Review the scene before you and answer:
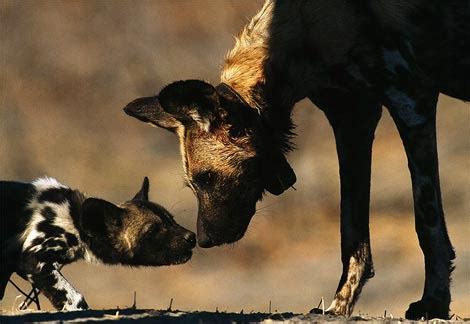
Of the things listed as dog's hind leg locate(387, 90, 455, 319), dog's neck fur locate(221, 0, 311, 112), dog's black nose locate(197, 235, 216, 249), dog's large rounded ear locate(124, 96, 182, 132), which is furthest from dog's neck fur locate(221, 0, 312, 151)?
dog's black nose locate(197, 235, 216, 249)

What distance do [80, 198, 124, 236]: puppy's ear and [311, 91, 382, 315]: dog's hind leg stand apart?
5.73 feet

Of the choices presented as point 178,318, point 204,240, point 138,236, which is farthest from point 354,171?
point 138,236

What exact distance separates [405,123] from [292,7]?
0.86 meters

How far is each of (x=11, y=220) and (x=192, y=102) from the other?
6.18 feet

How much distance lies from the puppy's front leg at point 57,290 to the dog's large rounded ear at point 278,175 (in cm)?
142

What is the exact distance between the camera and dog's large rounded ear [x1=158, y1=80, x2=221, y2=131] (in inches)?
213

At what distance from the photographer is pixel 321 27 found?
5.55 metres

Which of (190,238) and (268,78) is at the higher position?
(268,78)

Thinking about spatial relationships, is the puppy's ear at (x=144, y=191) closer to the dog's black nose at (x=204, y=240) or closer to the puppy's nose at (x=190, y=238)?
the puppy's nose at (x=190, y=238)

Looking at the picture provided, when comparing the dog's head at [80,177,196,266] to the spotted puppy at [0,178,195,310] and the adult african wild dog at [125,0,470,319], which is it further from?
the adult african wild dog at [125,0,470,319]

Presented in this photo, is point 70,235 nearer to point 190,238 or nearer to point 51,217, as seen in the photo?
point 51,217

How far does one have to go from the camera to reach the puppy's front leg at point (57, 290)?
21.1ft

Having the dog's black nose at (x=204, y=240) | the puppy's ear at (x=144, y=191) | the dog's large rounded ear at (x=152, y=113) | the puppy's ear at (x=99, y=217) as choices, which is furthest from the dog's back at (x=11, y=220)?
the dog's black nose at (x=204, y=240)

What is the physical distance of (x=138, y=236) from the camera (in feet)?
23.8
